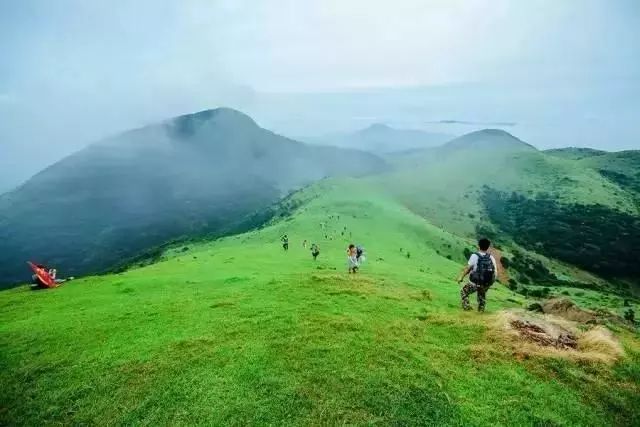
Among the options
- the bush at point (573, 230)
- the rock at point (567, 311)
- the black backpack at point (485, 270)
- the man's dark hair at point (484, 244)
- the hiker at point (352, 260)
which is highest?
the man's dark hair at point (484, 244)

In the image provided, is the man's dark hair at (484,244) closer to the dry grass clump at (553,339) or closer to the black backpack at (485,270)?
the black backpack at (485,270)

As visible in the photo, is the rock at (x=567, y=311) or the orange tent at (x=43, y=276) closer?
the rock at (x=567, y=311)

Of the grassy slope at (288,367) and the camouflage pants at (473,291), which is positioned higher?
the camouflage pants at (473,291)

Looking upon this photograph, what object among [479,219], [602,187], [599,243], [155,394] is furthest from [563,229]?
[155,394]

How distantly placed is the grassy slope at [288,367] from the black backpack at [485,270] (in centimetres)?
143

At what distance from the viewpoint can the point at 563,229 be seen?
151375 mm

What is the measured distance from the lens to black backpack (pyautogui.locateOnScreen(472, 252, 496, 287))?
19078 millimetres

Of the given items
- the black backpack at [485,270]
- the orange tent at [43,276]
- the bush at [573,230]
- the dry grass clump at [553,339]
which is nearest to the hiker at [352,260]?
the black backpack at [485,270]

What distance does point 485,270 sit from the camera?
1914 centimetres

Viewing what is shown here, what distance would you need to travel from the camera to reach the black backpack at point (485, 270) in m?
19.1

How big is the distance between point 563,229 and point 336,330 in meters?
155

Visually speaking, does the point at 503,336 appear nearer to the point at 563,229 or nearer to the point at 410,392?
the point at 410,392

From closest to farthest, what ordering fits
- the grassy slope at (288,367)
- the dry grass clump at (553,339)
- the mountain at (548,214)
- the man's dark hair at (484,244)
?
1. the grassy slope at (288,367)
2. the dry grass clump at (553,339)
3. the man's dark hair at (484,244)
4. the mountain at (548,214)

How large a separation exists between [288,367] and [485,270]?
9423mm
